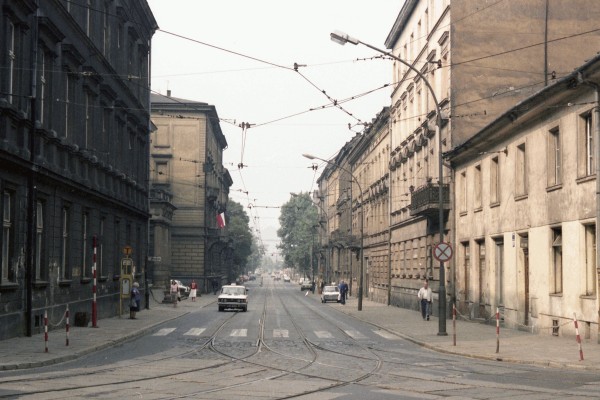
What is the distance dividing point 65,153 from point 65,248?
3413mm

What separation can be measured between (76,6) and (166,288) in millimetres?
36429

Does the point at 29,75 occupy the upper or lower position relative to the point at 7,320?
upper

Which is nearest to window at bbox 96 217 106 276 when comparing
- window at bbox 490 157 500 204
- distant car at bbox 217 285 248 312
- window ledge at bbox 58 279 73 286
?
window ledge at bbox 58 279 73 286

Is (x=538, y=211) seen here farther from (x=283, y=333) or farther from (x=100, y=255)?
(x=100, y=255)

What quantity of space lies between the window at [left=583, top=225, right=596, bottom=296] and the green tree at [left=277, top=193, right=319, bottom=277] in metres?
114

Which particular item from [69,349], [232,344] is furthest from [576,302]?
[69,349]

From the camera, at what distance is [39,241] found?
27.5m

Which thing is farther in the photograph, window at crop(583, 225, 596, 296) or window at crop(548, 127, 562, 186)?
window at crop(548, 127, 562, 186)

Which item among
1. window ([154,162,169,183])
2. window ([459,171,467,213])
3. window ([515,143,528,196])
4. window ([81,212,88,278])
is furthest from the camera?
window ([154,162,169,183])

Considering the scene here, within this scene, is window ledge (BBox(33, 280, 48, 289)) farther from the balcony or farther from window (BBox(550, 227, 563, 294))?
the balcony

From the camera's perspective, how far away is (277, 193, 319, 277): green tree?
14088 cm

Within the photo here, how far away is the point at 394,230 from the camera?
5756 cm

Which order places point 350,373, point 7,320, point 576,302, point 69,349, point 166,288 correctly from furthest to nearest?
point 166,288 → point 576,302 → point 7,320 → point 69,349 → point 350,373

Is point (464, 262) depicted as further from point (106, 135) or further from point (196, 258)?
point (196, 258)
